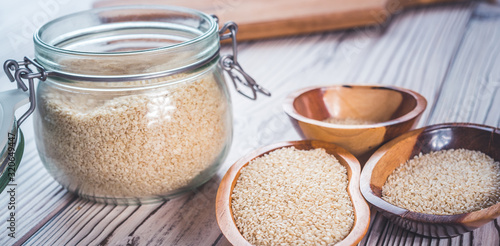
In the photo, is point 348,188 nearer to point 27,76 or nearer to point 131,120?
point 131,120

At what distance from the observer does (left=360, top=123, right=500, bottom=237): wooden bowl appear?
50cm

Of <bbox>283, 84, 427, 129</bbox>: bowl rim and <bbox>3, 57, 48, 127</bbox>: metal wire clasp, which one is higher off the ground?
<bbox>3, 57, 48, 127</bbox>: metal wire clasp

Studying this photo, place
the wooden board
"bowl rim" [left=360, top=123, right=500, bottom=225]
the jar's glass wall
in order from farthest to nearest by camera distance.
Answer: the wooden board, the jar's glass wall, "bowl rim" [left=360, top=123, right=500, bottom=225]

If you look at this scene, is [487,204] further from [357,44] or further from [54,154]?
[357,44]

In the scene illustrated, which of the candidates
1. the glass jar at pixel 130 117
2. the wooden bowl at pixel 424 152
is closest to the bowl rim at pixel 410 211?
the wooden bowl at pixel 424 152

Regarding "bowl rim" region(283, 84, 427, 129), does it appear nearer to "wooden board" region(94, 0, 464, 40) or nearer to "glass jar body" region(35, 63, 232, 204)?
"glass jar body" region(35, 63, 232, 204)

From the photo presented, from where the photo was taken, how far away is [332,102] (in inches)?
32.0

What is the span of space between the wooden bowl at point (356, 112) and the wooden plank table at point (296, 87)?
0.10 metres

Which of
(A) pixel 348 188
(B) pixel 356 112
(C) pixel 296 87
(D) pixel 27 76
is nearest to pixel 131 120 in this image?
(D) pixel 27 76

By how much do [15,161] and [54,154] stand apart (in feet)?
0.25

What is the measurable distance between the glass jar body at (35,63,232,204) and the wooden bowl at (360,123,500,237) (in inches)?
9.4

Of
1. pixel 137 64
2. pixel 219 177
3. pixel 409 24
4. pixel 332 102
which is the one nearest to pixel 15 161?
pixel 137 64

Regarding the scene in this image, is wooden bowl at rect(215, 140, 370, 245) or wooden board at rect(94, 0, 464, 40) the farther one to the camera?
wooden board at rect(94, 0, 464, 40)

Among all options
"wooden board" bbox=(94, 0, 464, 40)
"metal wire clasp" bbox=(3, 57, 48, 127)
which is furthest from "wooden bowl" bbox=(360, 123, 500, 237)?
"wooden board" bbox=(94, 0, 464, 40)
